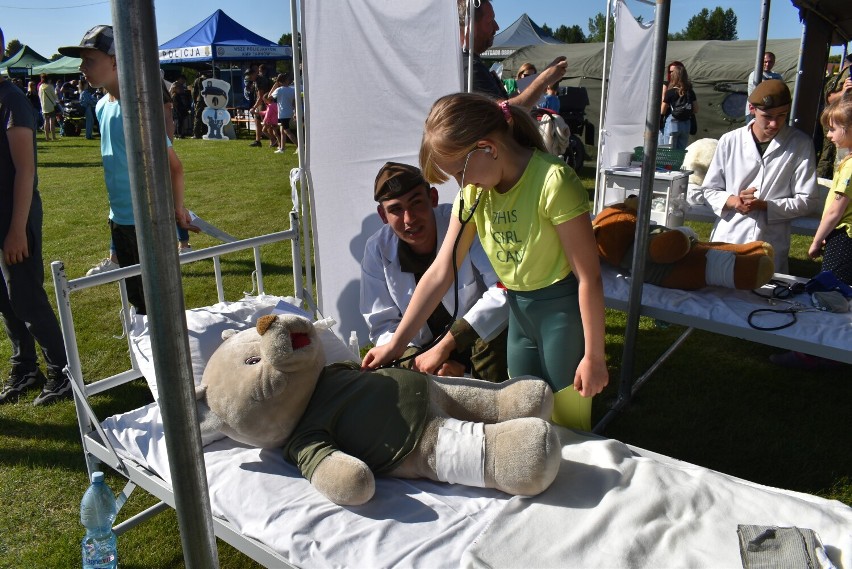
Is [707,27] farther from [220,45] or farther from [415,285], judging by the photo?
[415,285]

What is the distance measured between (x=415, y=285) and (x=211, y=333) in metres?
0.91

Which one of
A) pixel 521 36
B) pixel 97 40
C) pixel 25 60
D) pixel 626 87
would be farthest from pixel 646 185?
pixel 25 60

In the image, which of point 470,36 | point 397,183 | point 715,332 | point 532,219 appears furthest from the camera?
point 470,36

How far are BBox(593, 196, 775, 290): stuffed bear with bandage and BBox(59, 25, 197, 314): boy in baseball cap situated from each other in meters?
2.22

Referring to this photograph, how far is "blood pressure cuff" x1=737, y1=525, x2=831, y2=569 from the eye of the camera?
1646mm

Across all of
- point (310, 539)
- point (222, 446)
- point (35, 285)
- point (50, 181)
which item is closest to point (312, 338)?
point (222, 446)

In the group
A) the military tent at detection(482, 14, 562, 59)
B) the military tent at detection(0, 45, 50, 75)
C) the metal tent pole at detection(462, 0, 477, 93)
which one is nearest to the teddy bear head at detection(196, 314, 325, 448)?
the metal tent pole at detection(462, 0, 477, 93)

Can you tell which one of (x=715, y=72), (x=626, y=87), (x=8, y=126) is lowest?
(x=8, y=126)

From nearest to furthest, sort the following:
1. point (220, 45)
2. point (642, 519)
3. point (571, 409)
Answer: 1. point (642, 519)
2. point (571, 409)
3. point (220, 45)

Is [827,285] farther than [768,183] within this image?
No

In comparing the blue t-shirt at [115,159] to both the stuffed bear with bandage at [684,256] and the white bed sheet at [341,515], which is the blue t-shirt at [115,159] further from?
the stuffed bear with bandage at [684,256]

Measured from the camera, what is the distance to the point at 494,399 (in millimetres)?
2293

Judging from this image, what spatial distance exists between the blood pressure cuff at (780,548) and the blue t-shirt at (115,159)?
10.7 feet

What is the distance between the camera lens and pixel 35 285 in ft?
11.5
